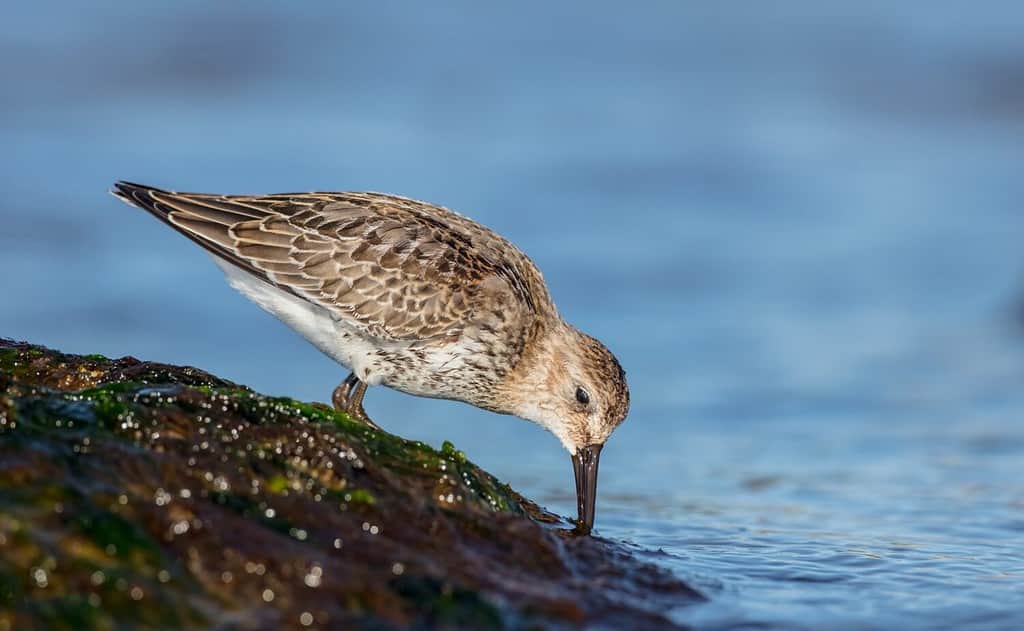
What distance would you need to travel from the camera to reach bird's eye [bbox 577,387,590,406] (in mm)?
7519

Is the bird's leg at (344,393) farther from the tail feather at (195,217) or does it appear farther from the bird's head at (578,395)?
the bird's head at (578,395)

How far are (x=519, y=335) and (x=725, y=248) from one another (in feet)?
23.9

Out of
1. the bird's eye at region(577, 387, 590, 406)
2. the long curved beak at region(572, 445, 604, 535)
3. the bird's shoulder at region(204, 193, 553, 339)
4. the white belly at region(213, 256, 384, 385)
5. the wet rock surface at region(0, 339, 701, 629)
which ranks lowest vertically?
the wet rock surface at region(0, 339, 701, 629)

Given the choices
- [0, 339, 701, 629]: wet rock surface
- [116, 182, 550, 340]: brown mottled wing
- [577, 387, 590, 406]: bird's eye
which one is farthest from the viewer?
[577, 387, 590, 406]: bird's eye

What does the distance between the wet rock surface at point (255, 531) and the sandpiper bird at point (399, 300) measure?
6.53 ft

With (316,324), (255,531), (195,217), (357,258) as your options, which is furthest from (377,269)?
(255,531)

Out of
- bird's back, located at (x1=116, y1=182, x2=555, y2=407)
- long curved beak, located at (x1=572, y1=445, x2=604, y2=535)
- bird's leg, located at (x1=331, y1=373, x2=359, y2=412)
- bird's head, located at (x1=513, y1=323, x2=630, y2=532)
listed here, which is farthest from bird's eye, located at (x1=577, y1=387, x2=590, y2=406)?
bird's leg, located at (x1=331, y1=373, x2=359, y2=412)

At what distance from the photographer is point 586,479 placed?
7438mm

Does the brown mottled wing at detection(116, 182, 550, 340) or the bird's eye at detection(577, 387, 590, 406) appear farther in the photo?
the bird's eye at detection(577, 387, 590, 406)

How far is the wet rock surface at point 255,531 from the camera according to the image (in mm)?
3787

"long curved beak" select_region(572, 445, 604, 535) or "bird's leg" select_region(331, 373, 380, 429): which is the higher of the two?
"bird's leg" select_region(331, 373, 380, 429)

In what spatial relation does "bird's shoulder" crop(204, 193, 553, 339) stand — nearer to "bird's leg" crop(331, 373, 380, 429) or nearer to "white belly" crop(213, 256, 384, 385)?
"white belly" crop(213, 256, 384, 385)

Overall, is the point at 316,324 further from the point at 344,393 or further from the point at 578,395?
the point at 578,395

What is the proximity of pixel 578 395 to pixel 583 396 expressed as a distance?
0.16ft
